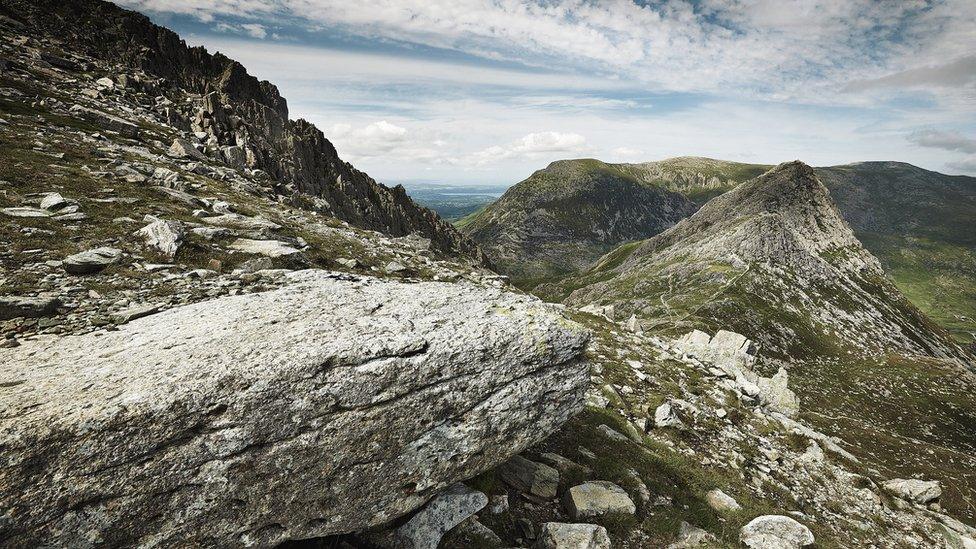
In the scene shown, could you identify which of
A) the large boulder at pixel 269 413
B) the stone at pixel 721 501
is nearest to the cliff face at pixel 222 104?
the large boulder at pixel 269 413

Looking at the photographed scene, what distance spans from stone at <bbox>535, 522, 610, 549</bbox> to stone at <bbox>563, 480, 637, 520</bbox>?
2.83 ft

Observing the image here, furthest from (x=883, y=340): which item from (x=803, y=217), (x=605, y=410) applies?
(x=605, y=410)

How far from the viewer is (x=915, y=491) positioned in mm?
22375

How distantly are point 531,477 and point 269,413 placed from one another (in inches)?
317

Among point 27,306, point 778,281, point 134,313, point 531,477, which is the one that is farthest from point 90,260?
point 778,281

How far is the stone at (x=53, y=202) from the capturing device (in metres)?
17.6

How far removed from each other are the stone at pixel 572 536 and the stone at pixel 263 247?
17450 mm

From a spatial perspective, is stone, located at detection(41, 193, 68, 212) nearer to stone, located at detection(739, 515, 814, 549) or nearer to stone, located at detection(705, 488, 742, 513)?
stone, located at detection(705, 488, 742, 513)

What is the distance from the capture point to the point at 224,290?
14359mm

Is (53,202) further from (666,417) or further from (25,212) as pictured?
(666,417)

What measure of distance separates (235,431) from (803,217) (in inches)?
7767

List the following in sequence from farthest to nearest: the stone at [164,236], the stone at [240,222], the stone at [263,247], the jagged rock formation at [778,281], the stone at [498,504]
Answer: the jagged rock formation at [778,281] < the stone at [240,222] < the stone at [263,247] < the stone at [164,236] < the stone at [498,504]

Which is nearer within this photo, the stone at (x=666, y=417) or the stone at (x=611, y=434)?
the stone at (x=611, y=434)

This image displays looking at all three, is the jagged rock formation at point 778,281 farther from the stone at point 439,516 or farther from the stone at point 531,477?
the stone at point 439,516
